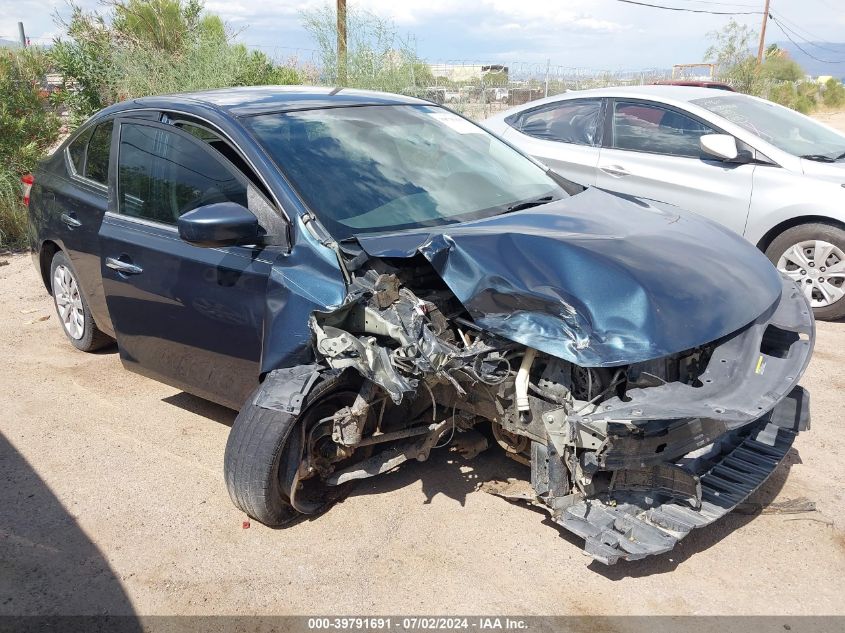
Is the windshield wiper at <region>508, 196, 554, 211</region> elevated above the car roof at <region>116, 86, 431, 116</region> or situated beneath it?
situated beneath

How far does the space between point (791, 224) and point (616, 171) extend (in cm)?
150

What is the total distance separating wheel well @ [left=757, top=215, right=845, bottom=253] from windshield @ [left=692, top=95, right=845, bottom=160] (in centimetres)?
61

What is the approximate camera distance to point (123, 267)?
A: 13.0ft

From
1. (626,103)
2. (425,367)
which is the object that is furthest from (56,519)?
(626,103)

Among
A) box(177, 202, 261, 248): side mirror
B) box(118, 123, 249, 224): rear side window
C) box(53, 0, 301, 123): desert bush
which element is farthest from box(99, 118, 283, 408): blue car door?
box(53, 0, 301, 123): desert bush

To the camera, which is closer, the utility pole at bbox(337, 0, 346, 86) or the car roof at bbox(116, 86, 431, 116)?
the car roof at bbox(116, 86, 431, 116)

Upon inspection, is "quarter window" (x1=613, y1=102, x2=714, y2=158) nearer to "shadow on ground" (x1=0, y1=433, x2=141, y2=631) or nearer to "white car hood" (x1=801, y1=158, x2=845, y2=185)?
"white car hood" (x1=801, y1=158, x2=845, y2=185)

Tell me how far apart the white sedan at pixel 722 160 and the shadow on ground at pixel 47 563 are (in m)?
5.05

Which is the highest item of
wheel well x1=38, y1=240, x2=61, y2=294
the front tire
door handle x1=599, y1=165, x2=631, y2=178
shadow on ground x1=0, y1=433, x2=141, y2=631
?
door handle x1=599, y1=165, x2=631, y2=178

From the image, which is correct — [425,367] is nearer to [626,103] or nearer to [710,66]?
[626,103]

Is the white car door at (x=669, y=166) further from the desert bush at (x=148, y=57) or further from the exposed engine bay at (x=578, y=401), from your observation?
the desert bush at (x=148, y=57)

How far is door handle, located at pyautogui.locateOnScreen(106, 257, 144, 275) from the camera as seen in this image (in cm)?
389

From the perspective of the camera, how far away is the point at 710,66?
27.8 metres

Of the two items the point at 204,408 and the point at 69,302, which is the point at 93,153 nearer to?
the point at 69,302
